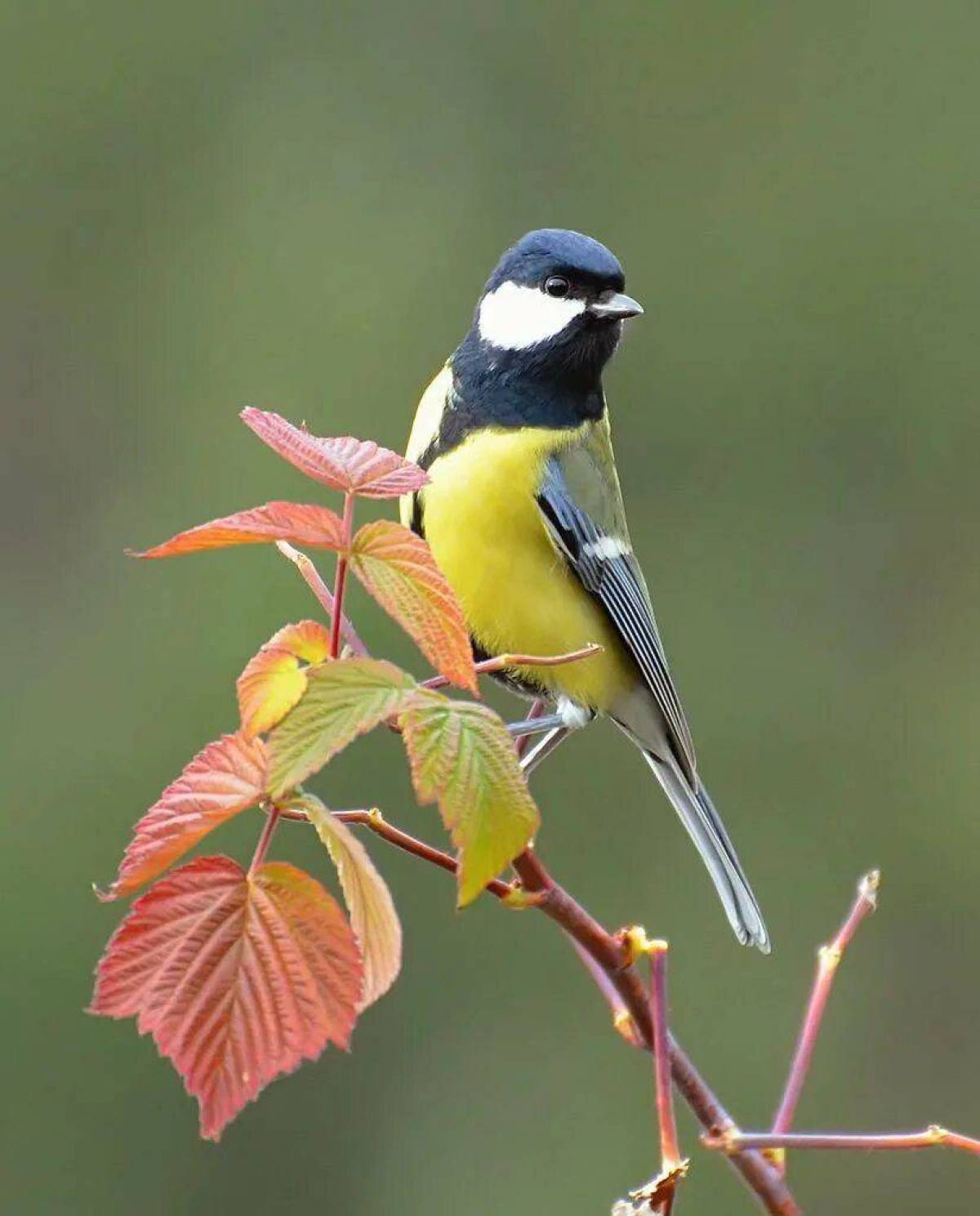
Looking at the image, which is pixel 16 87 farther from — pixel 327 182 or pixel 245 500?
pixel 245 500

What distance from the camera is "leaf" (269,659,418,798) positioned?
1.25 metres

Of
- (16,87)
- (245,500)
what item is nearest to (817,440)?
(245,500)

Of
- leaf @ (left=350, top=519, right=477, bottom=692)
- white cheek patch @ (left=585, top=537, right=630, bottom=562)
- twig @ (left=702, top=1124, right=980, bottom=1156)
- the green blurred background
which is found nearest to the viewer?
twig @ (left=702, top=1124, right=980, bottom=1156)

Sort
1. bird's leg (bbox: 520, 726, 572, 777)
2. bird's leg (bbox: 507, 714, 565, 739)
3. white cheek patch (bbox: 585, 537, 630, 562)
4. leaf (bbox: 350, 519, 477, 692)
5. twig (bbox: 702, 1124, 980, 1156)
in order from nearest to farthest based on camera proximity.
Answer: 1. twig (bbox: 702, 1124, 980, 1156)
2. leaf (bbox: 350, 519, 477, 692)
3. bird's leg (bbox: 507, 714, 565, 739)
4. bird's leg (bbox: 520, 726, 572, 777)
5. white cheek patch (bbox: 585, 537, 630, 562)

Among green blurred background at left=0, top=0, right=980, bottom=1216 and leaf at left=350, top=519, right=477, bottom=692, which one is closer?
leaf at left=350, top=519, right=477, bottom=692

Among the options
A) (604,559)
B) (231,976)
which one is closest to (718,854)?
(604,559)

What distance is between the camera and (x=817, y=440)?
→ 957cm

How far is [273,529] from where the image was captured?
132cm

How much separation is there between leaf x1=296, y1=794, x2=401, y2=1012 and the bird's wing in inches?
52.9

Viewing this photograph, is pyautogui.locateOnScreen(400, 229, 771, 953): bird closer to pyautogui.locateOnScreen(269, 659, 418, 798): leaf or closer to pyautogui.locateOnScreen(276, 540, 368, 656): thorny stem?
pyautogui.locateOnScreen(276, 540, 368, 656): thorny stem

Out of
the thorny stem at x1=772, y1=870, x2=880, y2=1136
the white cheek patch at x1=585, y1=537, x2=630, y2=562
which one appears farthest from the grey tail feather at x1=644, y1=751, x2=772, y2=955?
the thorny stem at x1=772, y1=870, x2=880, y2=1136

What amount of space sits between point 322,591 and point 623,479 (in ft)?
25.0

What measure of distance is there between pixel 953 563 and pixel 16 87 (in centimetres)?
483

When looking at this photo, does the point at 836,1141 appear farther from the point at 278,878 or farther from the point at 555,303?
the point at 555,303
